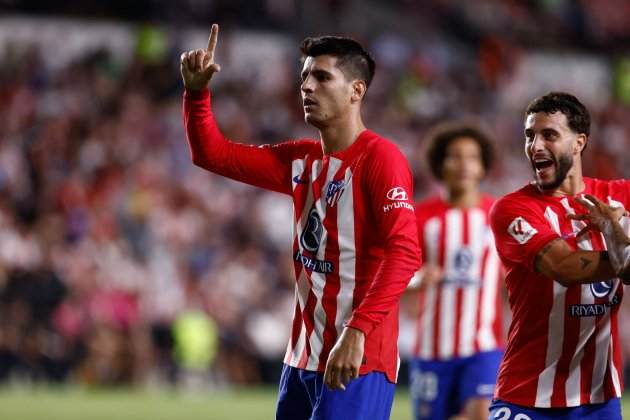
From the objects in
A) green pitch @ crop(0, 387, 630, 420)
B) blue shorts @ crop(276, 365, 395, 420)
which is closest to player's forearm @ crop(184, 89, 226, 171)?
blue shorts @ crop(276, 365, 395, 420)

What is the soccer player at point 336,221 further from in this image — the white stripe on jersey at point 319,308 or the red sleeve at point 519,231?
the red sleeve at point 519,231

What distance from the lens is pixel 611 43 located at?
23812 mm

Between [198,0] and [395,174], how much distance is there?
15.2 m

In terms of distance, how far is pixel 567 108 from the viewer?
5.39m

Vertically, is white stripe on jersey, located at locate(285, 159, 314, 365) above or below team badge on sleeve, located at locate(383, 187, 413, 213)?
below

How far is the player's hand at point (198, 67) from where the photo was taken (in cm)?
544

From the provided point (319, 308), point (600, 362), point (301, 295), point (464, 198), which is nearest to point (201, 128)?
point (301, 295)

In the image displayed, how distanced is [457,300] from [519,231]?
9.86ft

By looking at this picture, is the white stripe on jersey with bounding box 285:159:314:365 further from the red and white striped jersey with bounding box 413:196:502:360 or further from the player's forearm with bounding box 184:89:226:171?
the red and white striped jersey with bounding box 413:196:502:360

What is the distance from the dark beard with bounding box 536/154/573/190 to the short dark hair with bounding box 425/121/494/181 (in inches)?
132

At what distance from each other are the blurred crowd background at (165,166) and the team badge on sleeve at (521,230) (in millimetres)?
10514

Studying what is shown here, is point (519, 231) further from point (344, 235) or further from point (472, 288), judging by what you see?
point (472, 288)

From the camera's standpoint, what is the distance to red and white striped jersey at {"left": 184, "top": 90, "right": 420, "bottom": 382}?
16.7ft

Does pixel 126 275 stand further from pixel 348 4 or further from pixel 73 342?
pixel 348 4
